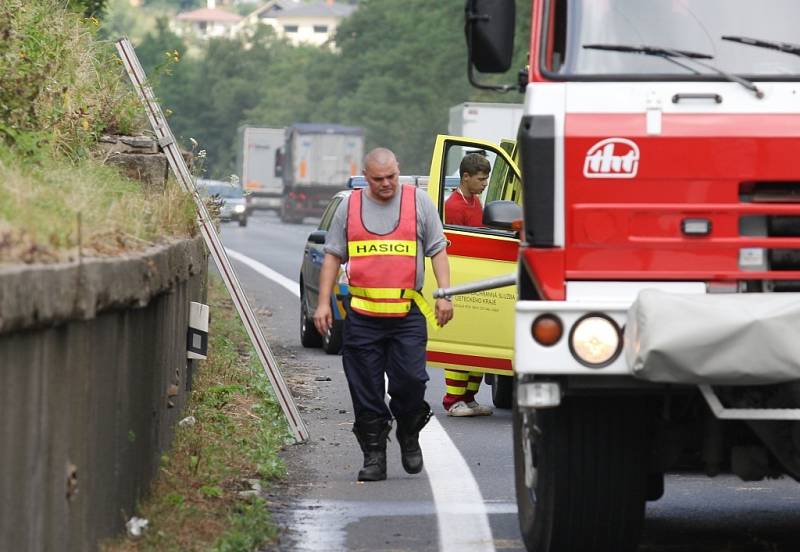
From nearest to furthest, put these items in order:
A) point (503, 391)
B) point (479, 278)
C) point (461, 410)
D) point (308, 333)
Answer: point (479, 278) → point (461, 410) → point (503, 391) → point (308, 333)

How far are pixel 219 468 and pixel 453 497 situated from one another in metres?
1.26

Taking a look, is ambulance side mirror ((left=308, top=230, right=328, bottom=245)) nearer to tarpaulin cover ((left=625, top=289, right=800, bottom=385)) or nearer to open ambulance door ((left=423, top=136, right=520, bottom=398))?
open ambulance door ((left=423, top=136, right=520, bottom=398))

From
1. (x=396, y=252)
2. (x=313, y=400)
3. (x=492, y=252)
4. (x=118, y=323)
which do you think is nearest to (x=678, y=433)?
(x=118, y=323)

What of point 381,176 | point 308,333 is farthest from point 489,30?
→ point 308,333

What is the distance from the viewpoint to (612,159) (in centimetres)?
685

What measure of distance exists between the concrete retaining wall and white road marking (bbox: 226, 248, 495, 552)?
140cm

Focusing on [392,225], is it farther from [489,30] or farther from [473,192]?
[473,192]

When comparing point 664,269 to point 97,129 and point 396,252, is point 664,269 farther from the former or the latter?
point 97,129

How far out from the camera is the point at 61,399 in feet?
21.1

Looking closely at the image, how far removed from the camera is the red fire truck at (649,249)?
652 centimetres

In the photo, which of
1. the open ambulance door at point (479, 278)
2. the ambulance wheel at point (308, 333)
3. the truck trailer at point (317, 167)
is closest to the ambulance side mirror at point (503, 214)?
the open ambulance door at point (479, 278)

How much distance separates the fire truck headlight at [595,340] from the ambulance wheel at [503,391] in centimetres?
693

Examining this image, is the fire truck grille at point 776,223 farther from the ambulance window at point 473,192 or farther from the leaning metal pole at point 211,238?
the ambulance window at point 473,192

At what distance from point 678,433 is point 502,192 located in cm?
551
